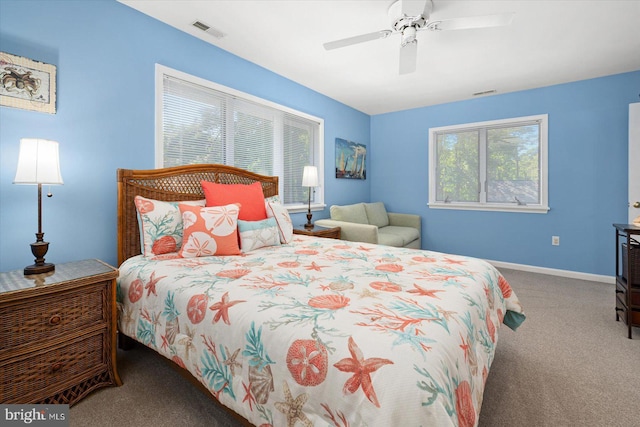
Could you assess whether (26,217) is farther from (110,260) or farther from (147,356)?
(147,356)

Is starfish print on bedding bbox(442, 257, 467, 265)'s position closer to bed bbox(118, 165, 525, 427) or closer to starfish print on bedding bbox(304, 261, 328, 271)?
bed bbox(118, 165, 525, 427)

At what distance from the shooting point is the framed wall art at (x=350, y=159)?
4.59 m

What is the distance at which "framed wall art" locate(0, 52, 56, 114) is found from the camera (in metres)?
1.72

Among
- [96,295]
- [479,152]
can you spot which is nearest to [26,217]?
[96,295]

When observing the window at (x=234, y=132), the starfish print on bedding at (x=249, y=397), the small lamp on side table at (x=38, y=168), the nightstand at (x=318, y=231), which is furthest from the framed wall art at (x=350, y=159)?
the starfish print on bedding at (x=249, y=397)

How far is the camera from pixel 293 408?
92 centimetres

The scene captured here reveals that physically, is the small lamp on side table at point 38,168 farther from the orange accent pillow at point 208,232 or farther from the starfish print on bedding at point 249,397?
the starfish print on bedding at point 249,397

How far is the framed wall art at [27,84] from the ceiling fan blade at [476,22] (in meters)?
2.63

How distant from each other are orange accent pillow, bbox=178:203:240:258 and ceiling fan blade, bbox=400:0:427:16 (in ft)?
6.37

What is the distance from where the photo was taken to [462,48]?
288cm

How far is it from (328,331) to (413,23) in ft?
7.88

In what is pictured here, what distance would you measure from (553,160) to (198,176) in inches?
172

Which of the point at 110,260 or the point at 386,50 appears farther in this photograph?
the point at 386,50

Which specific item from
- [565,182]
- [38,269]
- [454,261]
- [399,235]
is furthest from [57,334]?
[565,182]
